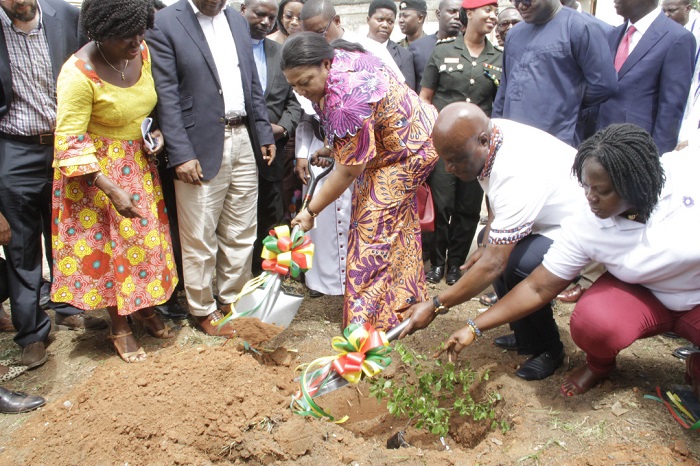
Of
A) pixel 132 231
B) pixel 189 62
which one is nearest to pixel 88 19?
pixel 189 62

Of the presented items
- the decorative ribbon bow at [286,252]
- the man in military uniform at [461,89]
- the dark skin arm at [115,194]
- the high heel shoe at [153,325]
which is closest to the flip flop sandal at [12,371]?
the high heel shoe at [153,325]

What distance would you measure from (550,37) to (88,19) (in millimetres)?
2805

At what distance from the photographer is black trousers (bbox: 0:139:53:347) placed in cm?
311

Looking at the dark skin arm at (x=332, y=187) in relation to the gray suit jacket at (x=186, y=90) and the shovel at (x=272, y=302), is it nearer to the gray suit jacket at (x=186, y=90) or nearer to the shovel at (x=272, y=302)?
the shovel at (x=272, y=302)

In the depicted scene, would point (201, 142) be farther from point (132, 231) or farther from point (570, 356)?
point (570, 356)

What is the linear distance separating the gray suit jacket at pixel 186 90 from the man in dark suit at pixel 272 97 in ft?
2.39

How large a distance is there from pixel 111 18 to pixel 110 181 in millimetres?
832

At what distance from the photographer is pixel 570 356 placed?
10.5 ft

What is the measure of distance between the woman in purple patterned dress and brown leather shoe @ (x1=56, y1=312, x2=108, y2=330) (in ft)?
5.48

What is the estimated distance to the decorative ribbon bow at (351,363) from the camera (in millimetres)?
2533

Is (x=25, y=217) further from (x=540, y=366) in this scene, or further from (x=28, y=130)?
(x=540, y=366)

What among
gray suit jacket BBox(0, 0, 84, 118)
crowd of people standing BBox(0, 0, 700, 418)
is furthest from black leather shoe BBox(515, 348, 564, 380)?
gray suit jacket BBox(0, 0, 84, 118)

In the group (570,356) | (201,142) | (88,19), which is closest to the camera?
(88,19)

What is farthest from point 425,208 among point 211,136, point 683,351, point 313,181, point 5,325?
point 5,325
